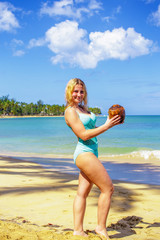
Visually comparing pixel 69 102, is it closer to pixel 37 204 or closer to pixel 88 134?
pixel 88 134

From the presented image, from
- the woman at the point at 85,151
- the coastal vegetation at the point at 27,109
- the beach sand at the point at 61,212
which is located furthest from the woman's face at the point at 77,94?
the coastal vegetation at the point at 27,109

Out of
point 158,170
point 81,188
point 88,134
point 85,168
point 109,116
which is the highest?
point 109,116

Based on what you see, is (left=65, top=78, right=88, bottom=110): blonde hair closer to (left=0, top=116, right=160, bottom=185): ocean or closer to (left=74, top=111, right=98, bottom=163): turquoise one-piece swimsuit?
(left=74, top=111, right=98, bottom=163): turquoise one-piece swimsuit

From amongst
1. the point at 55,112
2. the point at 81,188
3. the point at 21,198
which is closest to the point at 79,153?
the point at 81,188

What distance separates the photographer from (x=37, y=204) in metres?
4.98

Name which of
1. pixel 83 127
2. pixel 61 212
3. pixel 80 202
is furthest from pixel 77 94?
pixel 61 212

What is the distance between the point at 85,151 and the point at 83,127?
281 millimetres

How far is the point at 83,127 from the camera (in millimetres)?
2881

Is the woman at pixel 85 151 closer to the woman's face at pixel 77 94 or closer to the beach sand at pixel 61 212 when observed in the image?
the woman's face at pixel 77 94

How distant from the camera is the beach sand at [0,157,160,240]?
11.1 ft

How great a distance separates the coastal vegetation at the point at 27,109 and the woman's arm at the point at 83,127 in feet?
475

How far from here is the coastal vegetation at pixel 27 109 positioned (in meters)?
146

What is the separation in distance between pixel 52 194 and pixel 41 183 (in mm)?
1320

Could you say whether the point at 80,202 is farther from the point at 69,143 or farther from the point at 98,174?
the point at 69,143
